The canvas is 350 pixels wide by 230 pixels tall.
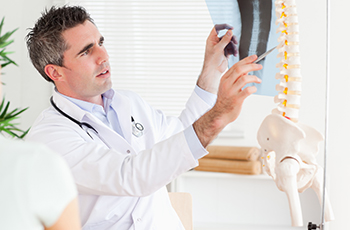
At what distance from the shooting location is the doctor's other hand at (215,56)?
1261mm

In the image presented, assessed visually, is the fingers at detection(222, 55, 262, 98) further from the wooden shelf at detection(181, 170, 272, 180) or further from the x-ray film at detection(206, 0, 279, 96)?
the wooden shelf at detection(181, 170, 272, 180)

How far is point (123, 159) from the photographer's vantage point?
1.22 metres

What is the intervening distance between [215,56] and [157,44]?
160cm

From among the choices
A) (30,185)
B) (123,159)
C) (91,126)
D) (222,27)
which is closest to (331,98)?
(222,27)

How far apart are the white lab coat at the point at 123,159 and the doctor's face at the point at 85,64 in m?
0.09

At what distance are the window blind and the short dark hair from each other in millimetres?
1292

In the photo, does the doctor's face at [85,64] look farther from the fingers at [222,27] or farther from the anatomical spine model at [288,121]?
the anatomical spine model at [288,121]

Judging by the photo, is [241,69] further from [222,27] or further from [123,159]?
[123,159]

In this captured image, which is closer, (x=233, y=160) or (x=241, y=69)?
(x=241, y=69)

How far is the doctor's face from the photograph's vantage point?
160 cm

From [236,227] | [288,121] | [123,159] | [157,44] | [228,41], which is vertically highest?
[157,44]

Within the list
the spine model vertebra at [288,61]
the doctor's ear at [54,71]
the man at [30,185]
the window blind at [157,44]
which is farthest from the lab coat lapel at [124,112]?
the window blind at [157,44]

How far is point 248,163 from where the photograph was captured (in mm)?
2549

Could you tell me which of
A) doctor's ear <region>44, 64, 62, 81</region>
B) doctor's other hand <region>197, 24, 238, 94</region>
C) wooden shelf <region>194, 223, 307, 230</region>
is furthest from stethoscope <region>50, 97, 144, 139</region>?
wooden shelf <region>194, 223, 307, 230</region>
